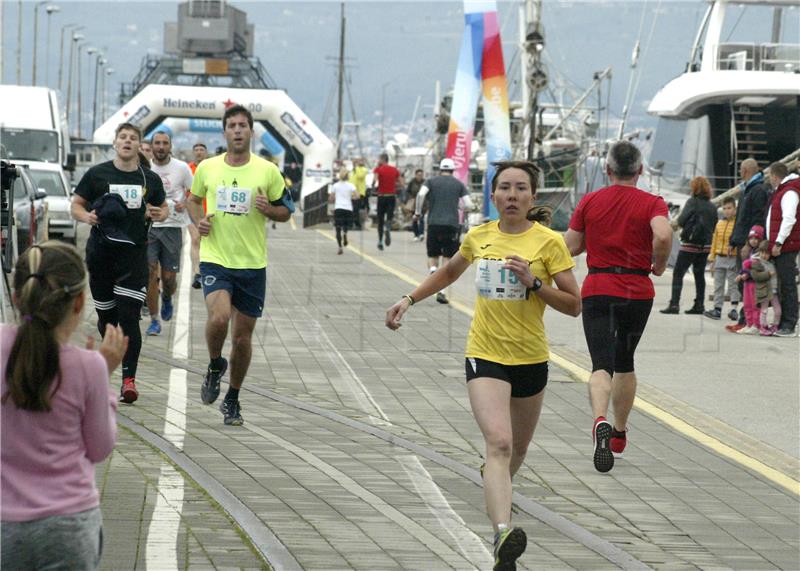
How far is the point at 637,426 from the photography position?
34.6ft

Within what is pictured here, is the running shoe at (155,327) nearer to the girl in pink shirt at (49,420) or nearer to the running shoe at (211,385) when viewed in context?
the running shoe at (211,385)

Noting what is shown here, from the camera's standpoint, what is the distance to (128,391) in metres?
10.3

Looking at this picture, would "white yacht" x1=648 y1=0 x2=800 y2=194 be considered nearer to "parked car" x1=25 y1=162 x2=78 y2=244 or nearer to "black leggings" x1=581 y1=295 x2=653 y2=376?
"parked car" x1=25 y1=162 x2=78 y2=244

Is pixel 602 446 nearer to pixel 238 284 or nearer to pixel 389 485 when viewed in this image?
pixel 389 485

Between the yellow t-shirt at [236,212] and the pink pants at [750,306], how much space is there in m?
8.17

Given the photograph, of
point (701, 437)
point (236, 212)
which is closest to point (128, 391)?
point (236, 212)

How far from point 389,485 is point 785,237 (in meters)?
9.22

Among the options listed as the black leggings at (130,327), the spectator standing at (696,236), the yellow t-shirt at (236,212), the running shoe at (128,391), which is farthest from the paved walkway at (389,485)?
the spectator standing at (696,236)

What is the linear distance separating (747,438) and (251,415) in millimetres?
3162

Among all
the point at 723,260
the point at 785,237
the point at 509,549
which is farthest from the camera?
the point at 723,260

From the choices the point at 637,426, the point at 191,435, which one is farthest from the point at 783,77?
the point at 191,435

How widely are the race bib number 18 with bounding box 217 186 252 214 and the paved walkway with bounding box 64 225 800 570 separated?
1322mm

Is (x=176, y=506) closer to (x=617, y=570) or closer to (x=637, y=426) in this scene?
(x=617, y=570)

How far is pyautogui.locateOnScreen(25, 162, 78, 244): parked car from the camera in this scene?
29.3 metres
